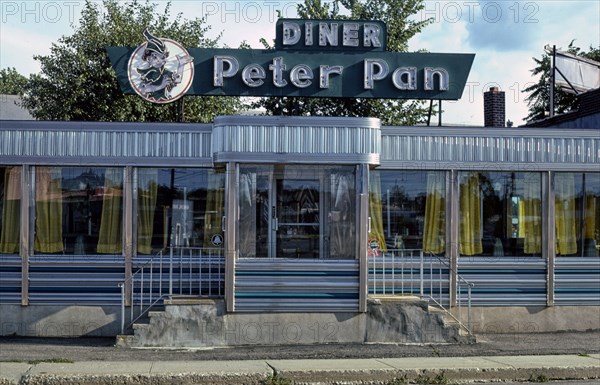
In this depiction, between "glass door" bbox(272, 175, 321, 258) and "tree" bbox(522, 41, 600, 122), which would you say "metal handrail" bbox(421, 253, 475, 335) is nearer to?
"glass door" bbox(272, 175, 321, 258)

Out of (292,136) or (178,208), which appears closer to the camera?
(292,136)

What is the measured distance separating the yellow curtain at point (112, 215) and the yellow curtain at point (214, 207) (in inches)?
59.6

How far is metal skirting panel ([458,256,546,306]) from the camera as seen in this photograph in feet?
48.6

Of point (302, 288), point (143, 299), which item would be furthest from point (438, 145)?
point (143, 299)

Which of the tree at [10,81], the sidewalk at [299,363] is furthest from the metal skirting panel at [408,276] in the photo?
the tree at [10,81]

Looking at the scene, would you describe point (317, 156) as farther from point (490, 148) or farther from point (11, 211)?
point (11, 211)

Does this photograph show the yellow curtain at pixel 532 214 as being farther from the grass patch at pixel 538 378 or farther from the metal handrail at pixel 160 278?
the metal handrail at pixel 160 278

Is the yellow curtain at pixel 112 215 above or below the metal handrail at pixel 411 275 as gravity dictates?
above

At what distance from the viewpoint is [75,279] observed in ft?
47.0

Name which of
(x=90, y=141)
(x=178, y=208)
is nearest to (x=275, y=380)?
(x=178, y=208)

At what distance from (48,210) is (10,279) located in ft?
4.45

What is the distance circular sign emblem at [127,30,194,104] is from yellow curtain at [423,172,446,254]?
496cm

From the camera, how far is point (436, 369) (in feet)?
37.0

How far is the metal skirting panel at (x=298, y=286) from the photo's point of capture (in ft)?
44.2
